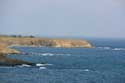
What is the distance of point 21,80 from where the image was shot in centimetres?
7694

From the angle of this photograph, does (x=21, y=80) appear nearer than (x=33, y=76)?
Yes

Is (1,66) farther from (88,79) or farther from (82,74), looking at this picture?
(88,79)

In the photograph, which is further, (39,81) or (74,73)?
(74,73)

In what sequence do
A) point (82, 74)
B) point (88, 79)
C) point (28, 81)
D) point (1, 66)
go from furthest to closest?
point (1, 66)
point (82, 74)
point (88, 79)
point (28, 81)

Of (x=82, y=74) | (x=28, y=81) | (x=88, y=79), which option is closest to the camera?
(x=28, y=81)

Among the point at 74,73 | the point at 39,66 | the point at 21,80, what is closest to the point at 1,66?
Result: the point at 39,66

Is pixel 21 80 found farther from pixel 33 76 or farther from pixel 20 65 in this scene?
pixel 20 65

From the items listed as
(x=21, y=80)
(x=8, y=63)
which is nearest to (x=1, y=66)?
(x=8, y=63)

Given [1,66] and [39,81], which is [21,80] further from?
[1,66]

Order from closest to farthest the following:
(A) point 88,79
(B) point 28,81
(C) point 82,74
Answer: (B) point 28,81
(A) point 88,79
(C) point 82,74

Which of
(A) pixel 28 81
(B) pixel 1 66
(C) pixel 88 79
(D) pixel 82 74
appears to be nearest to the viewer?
(A) pixel 28 81

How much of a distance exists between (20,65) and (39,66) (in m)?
4.12

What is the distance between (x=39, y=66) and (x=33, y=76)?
20.5m

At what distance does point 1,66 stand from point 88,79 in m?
27.8
